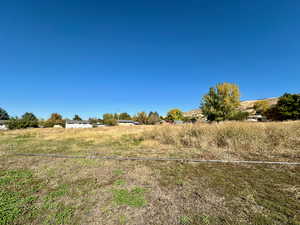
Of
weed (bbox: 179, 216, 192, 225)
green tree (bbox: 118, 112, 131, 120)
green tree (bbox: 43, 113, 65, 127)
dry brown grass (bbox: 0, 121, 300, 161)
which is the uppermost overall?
green tree (bbox: 118, 112, 131, 120)

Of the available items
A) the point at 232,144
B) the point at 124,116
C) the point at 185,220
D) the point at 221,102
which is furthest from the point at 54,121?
the point at 185,220

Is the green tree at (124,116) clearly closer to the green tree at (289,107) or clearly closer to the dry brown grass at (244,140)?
the green tree at (289,107)

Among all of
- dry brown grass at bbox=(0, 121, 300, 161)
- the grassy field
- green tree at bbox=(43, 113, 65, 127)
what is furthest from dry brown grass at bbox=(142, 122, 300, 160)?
green tree at bbox=(43, 113, 65, 127)

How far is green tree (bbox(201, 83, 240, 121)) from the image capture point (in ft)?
53.2

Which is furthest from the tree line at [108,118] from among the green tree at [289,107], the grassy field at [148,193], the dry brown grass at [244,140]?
the grassy field at [148,193]

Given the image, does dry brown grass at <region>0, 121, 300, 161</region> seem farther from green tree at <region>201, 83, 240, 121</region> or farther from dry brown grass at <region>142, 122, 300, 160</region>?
green tree at <region>201, 83, 240, 121</region>

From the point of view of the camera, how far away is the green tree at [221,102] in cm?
1620

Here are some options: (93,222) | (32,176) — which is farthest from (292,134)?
(32,176)

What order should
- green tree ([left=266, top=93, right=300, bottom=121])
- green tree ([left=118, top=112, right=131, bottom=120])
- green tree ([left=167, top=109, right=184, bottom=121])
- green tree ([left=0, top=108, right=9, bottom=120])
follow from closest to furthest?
Answer: green tree ([left=266, top=93, right=300, bottom=121]), green tree ([left=167, top=109, right=184, bottom=121]), green tree ([left=0, top=108, right=9, bottom=120]), green tree ([left=118, top=112, right=131, bottom=120])

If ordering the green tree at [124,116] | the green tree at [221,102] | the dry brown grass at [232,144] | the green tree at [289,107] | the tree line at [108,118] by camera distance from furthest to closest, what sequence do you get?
1. the green tree at [124,116]
2. the tree line at [108,118]
3. the green tree at [289,107]
4. the green tree at [221,102]
5. the dry brown grass at [232,144]

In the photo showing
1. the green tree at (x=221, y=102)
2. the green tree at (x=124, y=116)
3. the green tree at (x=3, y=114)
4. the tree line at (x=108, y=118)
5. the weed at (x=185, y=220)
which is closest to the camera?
the weed at (x=185, y=220)

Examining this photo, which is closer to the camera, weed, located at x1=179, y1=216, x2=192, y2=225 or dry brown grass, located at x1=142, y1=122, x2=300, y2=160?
weed, located at x1=179, y1=216, x2=192, y2=225

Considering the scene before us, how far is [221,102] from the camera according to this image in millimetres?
16234

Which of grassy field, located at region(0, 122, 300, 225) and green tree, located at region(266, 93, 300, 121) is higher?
green tree, located at region(266, 93, 300, 121)
